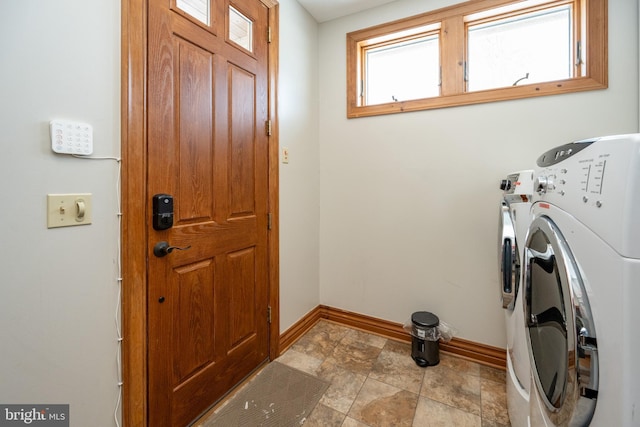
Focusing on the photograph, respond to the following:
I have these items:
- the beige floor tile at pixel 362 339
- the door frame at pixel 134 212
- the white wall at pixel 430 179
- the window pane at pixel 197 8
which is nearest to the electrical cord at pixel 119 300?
the door frame at pixel 134 212

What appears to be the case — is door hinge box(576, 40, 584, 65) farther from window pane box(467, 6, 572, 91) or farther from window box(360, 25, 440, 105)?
window box(360, 25, 440, 105)

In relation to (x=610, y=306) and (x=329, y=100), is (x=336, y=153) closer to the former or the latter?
(x=329, y=100)

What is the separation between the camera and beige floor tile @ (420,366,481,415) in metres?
1.46

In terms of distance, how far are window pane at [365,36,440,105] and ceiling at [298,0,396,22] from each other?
0.30 metres

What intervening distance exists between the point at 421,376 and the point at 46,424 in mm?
1738

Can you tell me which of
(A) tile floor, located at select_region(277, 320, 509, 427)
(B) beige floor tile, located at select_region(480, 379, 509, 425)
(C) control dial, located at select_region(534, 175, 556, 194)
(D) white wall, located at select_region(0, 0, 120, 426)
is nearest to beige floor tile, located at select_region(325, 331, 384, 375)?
(A) tile floor, located at select_region(277, 320, 509, 427)

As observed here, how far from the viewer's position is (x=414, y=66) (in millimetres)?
2076

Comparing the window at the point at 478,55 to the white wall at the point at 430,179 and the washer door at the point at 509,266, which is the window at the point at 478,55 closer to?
the white wall at the point at 430,179

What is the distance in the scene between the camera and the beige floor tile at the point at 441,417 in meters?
1.33

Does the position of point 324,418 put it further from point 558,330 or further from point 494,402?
point 558,330

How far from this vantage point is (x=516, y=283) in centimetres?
113

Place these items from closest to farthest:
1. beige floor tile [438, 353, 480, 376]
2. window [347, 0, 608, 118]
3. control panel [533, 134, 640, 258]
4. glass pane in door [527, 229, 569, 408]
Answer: control panel [533, 134, 640, 258]
glass pane in door [527, 229, 569, 408]
window [347, 0, 608, 118]
beige floor tile [438, 353, 480, 376]

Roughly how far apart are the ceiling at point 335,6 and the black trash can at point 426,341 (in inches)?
90.5

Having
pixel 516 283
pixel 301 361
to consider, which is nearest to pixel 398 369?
pixel 301 361
